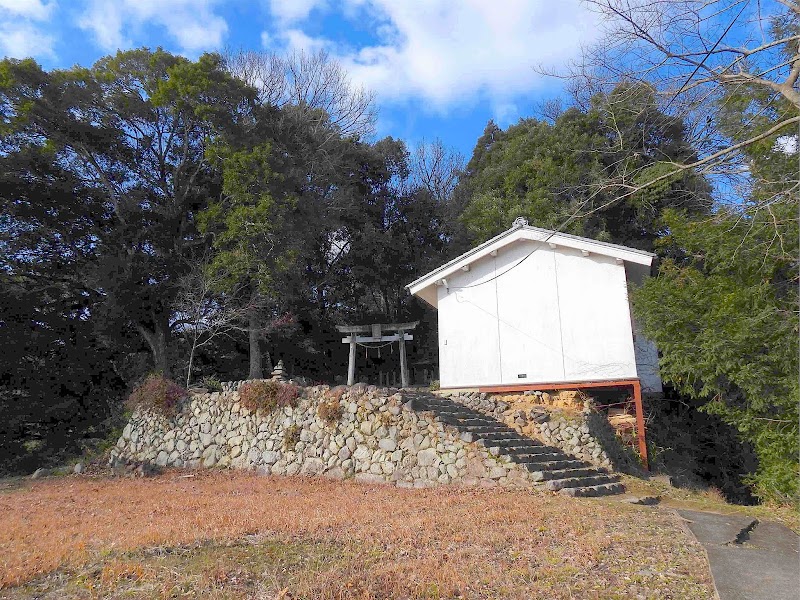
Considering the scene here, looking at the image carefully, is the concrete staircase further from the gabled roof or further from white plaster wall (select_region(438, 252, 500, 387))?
the gabled roof

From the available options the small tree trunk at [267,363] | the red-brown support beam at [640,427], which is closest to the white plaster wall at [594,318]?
the red-brown support beam at [640,427]

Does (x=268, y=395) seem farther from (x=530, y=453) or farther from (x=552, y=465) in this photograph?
(x=552, y=465)

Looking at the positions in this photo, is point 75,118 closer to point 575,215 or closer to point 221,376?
point 221,376

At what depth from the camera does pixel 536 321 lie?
14625mm

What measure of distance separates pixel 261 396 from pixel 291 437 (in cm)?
147

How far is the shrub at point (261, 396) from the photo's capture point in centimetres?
1447

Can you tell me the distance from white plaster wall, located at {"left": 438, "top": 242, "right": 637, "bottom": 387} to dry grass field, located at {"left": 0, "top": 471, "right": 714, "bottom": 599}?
5.05m

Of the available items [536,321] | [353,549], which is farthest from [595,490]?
[353,549]

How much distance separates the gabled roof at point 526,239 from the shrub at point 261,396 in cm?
469

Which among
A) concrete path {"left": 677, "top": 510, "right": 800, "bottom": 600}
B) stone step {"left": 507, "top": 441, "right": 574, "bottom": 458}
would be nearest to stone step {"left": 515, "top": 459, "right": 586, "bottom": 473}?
stone step {"left": 507, "top": 441, "right": 574, "bottom": 458}

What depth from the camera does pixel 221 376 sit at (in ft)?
74.6

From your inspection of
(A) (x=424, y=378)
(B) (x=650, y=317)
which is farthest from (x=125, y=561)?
(A) (x=424, y=378)

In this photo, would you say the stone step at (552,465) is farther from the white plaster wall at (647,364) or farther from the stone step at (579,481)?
the white plaster wall at (647,364)

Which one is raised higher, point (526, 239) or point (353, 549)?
point (526, 239)
